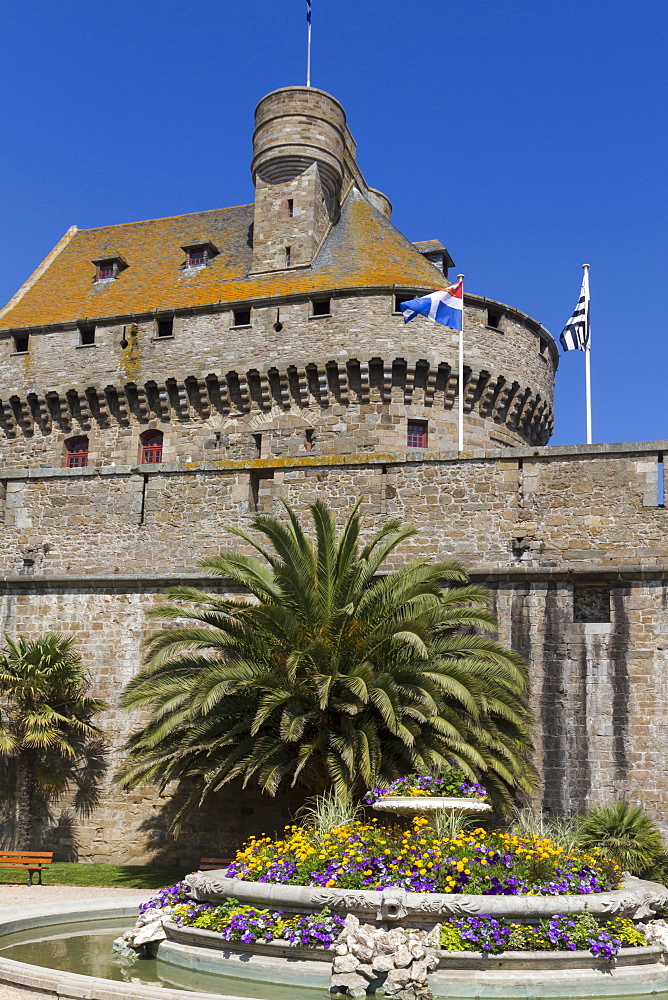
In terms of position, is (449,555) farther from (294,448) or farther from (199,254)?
(199,254)

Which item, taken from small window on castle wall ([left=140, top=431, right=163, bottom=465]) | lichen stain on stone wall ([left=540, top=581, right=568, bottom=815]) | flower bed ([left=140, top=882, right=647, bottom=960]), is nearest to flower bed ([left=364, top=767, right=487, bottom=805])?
flower bed ([left=140, top=882, right=647, bottom=960])

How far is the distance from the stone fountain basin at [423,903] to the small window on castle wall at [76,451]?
20897 millimetres

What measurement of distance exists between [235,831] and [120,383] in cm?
1492

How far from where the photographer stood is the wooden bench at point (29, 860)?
15.5m

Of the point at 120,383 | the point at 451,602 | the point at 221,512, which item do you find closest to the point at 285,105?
the point at 120,383

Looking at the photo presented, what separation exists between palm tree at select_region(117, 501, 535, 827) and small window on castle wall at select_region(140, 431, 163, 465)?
42.1 feet

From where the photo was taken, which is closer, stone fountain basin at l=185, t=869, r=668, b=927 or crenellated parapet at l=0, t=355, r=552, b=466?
stone fountain basin at l=185, t=869, r=668, b=927

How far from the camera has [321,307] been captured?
27938 mm

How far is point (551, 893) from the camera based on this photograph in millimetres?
9875

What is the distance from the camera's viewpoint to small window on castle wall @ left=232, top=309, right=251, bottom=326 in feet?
93.5

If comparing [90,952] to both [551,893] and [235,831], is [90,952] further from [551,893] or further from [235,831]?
[235,831]

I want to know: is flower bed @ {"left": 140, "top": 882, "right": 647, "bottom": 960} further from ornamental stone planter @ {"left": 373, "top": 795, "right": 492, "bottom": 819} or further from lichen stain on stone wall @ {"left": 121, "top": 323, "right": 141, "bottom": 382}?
lichen stain on stone wall @ {"left": 121, "top": 323, "right": 141, "bottom": 382}

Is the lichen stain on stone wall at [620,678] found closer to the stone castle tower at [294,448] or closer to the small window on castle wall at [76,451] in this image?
the stone castle tower at [294,448]

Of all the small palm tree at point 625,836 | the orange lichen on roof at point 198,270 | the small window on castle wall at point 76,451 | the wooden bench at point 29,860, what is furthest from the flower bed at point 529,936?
the small window on castle wall at point 76,451
